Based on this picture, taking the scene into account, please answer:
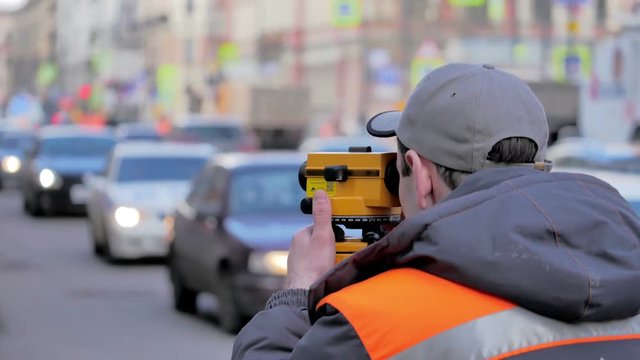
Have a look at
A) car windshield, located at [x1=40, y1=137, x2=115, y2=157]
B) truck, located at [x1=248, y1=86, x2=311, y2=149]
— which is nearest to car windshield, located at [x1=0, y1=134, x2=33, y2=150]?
truck, located at [x1=248, y1=86, x2=311, y2=149]

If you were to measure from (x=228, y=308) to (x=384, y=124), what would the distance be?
9422 mm

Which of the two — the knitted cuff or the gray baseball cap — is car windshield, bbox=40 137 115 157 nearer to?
the knitted cuff

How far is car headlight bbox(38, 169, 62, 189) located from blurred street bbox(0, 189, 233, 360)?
18.3 ft

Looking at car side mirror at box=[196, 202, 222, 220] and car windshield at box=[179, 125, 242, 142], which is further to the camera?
car windshield at box=[179, 125, 242, 142]

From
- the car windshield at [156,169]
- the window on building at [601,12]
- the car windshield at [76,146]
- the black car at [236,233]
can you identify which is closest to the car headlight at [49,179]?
the car windshield at [76,146]

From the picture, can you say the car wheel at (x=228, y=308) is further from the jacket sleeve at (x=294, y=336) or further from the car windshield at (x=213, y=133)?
the car windshield at (x=213, y=133)

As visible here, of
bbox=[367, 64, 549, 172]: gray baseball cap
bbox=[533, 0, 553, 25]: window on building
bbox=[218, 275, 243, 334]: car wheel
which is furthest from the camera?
bbox=[533, 0, 553, 25]: window on building

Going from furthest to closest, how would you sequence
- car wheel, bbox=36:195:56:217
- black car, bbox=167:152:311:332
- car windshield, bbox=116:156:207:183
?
car wheel, bbox=36:195:56:217, car windshield, bbox=116:156:207:183, black car, bbox=167:152:311:332

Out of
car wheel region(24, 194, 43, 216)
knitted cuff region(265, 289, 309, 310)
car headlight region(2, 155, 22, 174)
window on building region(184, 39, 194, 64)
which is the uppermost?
knitted cuff region(265, 289, 309, 310)

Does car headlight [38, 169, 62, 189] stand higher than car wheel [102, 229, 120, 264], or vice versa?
car wheel [102, 229, 120, 264]

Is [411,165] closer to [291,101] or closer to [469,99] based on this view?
[469,99]

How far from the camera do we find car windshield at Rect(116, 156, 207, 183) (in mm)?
20000

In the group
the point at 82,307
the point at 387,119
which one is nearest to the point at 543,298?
the point at 387,119

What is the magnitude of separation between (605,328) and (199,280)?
35.6 ft
